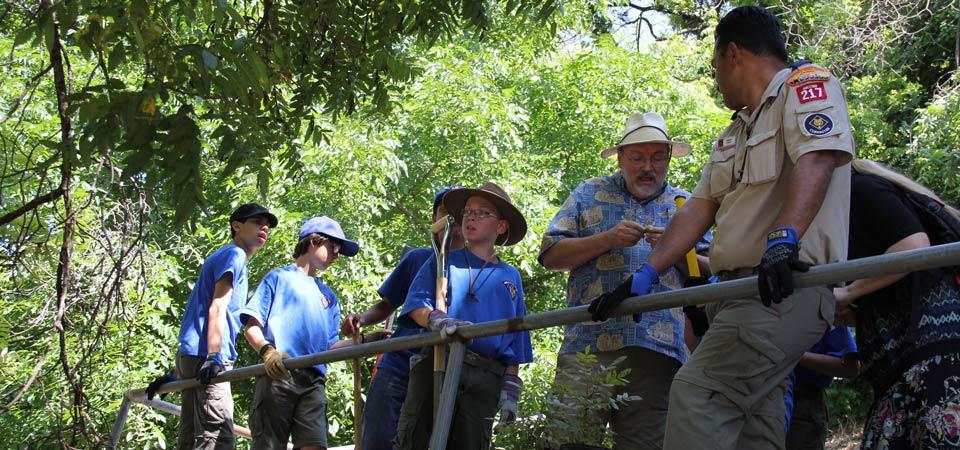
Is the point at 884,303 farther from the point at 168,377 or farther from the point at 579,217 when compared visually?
the point at 168,377

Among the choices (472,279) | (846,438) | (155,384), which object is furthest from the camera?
(846,438)

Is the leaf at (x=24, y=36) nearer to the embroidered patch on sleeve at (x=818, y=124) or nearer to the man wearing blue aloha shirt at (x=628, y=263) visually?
the man wearing blue aloha shirt at (x=628, y=263)

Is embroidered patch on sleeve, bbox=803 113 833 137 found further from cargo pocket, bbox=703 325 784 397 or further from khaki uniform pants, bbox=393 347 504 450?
khaki uniform pants, bbox=393 347 504 450

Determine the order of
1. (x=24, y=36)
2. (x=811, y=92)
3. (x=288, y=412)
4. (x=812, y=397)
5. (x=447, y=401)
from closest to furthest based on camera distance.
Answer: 1. (x=811, y=92)
2. (x=24, y=36)
3. (x=447, y=401)
4. (x=812, y=397)
5. (x=288, y=412)

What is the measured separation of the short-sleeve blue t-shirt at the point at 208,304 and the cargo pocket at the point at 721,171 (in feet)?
10.9

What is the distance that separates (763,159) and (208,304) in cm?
376

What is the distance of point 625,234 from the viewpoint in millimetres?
4180

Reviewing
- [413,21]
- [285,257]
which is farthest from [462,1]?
[285,257]

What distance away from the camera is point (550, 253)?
451cm

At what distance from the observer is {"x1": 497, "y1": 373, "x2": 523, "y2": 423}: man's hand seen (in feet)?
14.6

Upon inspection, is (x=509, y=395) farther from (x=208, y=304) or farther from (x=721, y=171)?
(x=208, y=304)

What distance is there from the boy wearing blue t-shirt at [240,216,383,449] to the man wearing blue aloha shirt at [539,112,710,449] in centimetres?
151

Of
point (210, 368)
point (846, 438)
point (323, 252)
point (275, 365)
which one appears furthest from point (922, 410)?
point (846, 438)

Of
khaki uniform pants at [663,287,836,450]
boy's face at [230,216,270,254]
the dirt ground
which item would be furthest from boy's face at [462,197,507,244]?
the dirt ground
